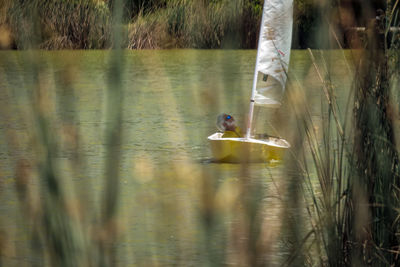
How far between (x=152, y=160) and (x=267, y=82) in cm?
134

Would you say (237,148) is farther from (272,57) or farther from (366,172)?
(366,172)

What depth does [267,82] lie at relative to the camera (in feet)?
24.1

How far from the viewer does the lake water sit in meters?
1.38

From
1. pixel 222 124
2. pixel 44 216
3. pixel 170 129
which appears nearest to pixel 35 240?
pixel 44 216

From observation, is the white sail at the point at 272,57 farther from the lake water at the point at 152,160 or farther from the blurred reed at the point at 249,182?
the blurred reed at the point at 249,182

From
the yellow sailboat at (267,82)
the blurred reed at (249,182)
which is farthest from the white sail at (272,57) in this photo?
the blurred reed at (249,182)

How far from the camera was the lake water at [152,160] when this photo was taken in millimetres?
1382

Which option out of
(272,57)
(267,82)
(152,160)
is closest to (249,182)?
(152,160)

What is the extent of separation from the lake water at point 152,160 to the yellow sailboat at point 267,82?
18cm

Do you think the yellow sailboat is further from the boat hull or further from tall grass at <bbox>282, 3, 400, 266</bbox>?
tall grass at <bbox>282, 3, 400, 266</bbox>

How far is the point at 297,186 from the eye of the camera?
1.89 m

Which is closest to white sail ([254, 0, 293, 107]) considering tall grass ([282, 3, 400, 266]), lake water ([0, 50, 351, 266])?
lake water ([0, 50, 351, 266])

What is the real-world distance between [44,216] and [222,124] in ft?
17.3

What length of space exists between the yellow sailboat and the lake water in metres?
0.18
